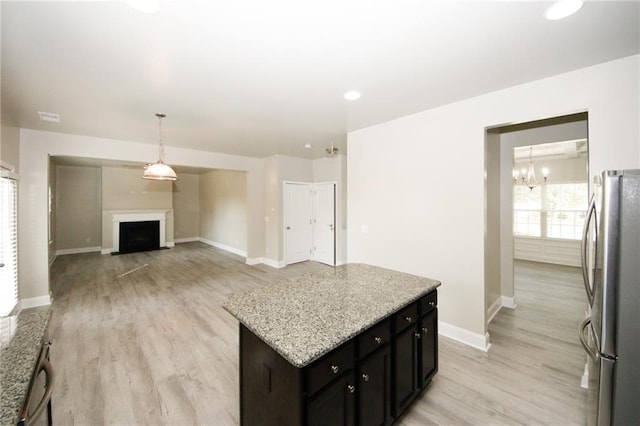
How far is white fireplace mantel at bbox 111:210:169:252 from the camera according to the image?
7.70m

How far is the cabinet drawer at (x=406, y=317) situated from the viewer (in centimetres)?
167

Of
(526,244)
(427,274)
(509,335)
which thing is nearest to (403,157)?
(427,274)

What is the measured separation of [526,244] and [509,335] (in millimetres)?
4867

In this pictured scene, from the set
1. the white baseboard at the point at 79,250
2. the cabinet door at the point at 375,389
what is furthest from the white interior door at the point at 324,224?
the white baseboard at the point at 79,250

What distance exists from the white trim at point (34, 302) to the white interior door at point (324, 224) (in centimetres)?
498

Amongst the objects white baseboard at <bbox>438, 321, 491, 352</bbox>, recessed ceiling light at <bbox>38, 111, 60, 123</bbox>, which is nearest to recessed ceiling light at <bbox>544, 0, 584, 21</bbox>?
white baseboard at <bbox>438, 321, 491, 352</bbox>

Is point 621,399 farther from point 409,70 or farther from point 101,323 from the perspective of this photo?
point 101,323

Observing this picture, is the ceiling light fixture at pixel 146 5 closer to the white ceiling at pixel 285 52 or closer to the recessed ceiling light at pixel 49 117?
the white ceiling at pixel 285 52

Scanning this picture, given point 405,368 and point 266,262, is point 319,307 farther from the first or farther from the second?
point 266,262

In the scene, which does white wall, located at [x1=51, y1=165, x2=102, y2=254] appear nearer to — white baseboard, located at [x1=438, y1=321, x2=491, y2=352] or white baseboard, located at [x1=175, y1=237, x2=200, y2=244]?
white baseboard, located at [x1=175, y1=237, x2=200, y2=244]

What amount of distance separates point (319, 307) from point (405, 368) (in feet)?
2.59

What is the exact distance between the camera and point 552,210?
6320mm

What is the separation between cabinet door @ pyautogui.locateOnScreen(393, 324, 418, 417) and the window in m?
5.31

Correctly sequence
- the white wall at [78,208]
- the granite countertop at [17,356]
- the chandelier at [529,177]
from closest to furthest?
the granite countertop at [17,356] → the chandelier at [529,177] → the white wall at [78,208]
